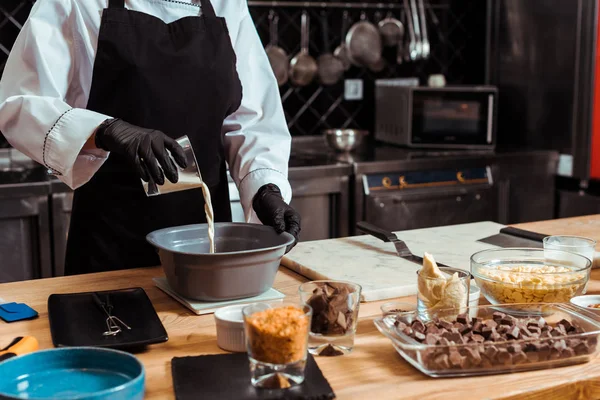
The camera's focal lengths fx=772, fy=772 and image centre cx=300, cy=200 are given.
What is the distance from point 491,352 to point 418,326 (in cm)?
12

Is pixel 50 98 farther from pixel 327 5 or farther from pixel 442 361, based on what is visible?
pixel 327 5

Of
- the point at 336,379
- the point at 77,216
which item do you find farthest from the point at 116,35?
the point at 336,379

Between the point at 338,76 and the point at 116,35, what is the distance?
213cm

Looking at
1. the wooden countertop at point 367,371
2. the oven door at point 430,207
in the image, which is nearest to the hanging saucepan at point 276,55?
the oven door at point 430,207

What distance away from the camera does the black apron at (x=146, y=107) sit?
5.85ft

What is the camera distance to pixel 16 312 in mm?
1356

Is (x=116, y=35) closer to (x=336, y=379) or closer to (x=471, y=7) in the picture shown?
(x=336, y=379)

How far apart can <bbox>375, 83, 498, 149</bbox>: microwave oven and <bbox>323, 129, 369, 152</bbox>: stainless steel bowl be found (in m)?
0.29

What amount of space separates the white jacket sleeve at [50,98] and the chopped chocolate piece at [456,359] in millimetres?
837

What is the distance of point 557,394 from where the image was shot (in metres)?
1.08

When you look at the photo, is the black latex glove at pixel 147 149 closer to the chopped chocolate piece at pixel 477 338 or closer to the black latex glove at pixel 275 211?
the black latex glove at pixel 275 211

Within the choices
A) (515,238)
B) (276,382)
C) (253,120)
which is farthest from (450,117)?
(276,382)

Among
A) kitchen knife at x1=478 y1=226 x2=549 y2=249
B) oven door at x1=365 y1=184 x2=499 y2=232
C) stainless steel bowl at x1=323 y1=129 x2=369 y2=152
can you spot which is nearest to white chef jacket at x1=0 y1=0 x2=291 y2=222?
kitchen knife at x1=478 y1=226 x2=549 y2=249

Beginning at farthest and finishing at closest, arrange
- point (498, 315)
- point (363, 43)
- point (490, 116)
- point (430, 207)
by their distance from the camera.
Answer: point (363, 43) → point (490, 116) → point (430, 207) → point (498, 315)
